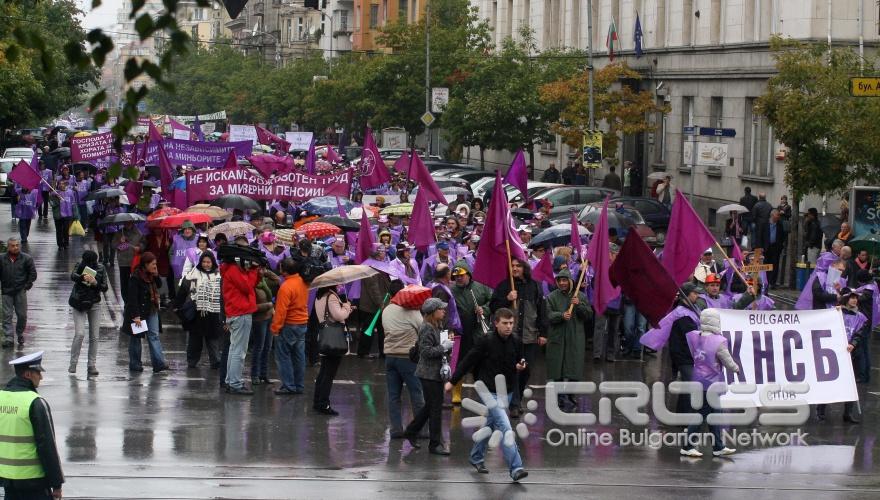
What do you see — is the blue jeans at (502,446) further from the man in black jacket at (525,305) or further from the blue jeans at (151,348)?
the blue jeans at (151,348)

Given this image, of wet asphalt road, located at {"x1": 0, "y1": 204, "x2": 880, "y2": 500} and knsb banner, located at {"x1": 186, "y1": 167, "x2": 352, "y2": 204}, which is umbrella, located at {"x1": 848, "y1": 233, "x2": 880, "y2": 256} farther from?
knsb banner, located at {"x1": 186, "y1": 167, "x2": 352, "y2": 204}

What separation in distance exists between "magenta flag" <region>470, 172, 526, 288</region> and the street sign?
8691mm

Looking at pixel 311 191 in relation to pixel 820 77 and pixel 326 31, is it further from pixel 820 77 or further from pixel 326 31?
pixel 326 31

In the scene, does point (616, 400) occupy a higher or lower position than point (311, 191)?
lower

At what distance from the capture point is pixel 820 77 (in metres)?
27.9

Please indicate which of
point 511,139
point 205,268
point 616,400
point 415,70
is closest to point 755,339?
point 616,400

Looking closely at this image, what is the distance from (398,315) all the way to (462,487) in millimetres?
2259

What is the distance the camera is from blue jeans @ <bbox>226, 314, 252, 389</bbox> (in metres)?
15.5

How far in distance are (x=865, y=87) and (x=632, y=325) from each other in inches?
230

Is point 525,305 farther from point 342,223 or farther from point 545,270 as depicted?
point 342,223

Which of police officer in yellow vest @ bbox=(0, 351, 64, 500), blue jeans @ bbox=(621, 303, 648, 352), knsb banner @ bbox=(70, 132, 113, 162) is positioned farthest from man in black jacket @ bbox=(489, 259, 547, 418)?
knsb banner @ bbox=(70, 132, 113, 162)

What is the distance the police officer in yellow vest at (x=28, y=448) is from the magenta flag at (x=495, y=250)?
24.1 feet

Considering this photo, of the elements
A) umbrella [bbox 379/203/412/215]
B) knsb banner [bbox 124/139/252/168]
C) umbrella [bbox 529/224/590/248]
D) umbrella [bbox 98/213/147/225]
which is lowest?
umbrella [bbox 529/224/590/248]

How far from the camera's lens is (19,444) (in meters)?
8.57
